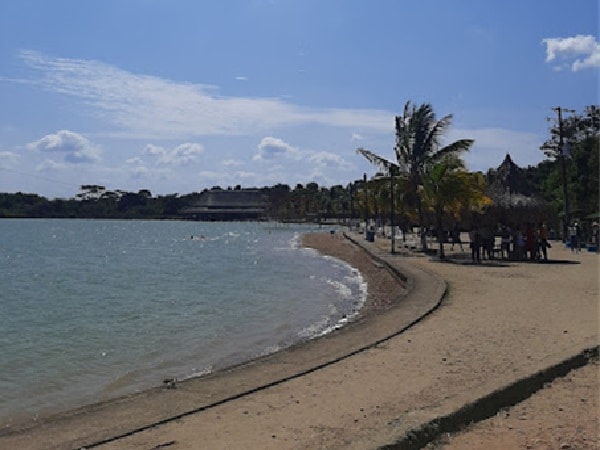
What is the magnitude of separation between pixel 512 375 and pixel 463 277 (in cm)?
1212

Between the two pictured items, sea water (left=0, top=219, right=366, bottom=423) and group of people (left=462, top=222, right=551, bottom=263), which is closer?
sea water (left=0, top=219, right=366, bottom=423)

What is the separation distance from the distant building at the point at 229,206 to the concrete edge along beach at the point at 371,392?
137560 mm

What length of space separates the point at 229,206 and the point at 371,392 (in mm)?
145327

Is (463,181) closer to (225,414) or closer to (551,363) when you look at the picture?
(551,363)

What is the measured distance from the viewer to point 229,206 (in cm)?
15125

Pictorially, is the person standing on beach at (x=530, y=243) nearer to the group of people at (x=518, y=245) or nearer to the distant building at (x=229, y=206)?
the group of people at (x=518, y=245)

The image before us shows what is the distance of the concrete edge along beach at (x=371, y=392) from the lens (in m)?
5.43

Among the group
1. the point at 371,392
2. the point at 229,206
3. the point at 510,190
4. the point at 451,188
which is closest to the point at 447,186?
the point at 451,188

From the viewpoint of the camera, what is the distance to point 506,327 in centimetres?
1031

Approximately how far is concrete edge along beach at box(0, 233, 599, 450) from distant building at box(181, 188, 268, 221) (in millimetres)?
137560

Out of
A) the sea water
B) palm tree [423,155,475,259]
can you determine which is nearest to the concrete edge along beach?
the sea water

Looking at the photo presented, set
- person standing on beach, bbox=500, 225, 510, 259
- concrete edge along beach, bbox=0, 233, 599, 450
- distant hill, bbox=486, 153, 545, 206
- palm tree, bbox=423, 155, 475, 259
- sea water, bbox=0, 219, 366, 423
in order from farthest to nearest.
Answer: distant hill, bbox=486, 153, 545, 206, palm tree, bbox=423, 155, 475, 259, person standing on beach, bbox=500, 225, 510, 259, sea water, bbox=0, 219, 366, 423, concrete edge along beach, bbox=0, 233, 599, 450

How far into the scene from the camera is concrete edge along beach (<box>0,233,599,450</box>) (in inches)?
214

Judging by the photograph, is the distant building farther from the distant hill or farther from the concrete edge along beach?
the concrete edge along beach
